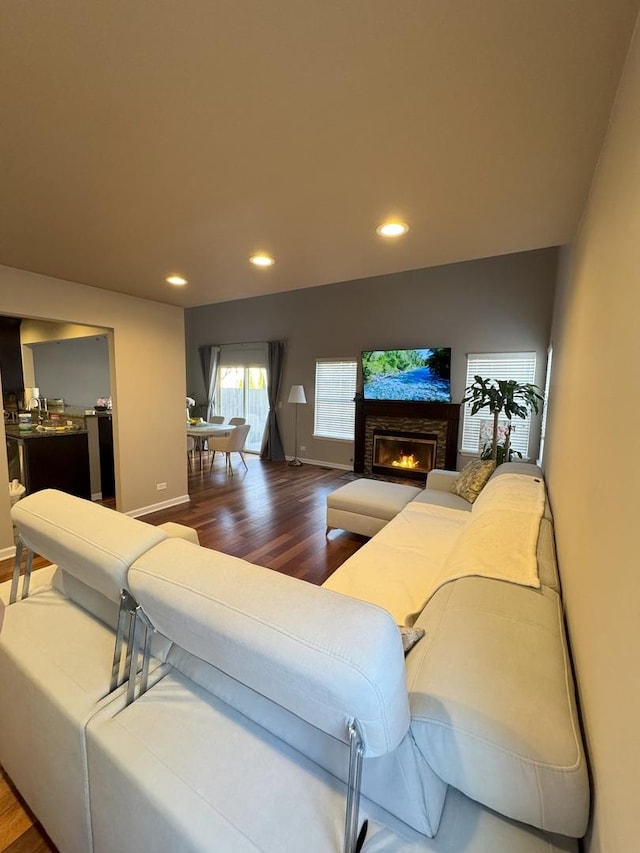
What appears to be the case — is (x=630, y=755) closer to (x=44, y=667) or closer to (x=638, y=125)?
(x=638, y=125)

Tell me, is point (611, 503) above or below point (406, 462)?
above

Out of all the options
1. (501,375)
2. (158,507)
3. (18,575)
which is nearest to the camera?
(18,575)

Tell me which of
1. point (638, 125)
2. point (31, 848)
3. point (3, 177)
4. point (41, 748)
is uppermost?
point (3, 177)

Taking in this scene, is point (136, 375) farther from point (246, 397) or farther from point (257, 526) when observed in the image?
point (246, 397)

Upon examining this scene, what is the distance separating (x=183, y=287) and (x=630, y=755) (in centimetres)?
370

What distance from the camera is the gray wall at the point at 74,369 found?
614cm

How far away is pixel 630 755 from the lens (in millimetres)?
563

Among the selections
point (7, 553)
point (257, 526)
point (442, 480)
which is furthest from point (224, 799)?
point (442, 480)

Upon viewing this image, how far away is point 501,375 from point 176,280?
4.36m

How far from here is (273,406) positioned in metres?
7.06

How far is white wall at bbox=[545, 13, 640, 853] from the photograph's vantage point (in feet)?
2.01

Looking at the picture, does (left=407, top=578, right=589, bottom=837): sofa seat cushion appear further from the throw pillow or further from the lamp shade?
the lamp shade

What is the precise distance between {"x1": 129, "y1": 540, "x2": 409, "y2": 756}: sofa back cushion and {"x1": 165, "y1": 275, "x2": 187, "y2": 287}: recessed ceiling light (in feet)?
8.84

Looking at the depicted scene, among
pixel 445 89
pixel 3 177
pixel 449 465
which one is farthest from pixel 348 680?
pixel 449 465
